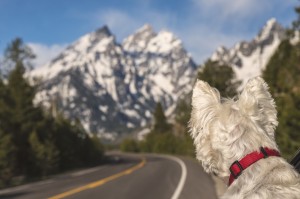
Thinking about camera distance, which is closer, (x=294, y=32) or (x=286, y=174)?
(x=286, y=174)

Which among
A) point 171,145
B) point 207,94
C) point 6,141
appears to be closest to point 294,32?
point 6,141

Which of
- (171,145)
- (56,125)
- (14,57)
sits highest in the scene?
(14,57)

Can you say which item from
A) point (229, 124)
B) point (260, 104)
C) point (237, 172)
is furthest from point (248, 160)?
point (260, 104)

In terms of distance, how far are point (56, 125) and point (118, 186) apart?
1064 inches

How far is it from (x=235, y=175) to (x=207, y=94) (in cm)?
42

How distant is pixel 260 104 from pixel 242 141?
25 cm

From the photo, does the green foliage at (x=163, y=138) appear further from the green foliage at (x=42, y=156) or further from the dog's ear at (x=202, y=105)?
the dog's ear at (x=202, y=105)

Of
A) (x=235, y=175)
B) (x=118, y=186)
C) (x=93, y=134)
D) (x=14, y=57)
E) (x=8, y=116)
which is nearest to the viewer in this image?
(x=235, y=175)

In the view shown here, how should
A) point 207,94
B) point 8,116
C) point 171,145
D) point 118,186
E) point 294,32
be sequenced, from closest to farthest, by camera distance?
point 207,94 → point 118,186 → point 8,116 → point 294,32 → point 171,145

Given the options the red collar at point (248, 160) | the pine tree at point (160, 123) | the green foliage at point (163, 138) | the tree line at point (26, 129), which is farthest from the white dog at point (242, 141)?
the pine tree at point (160, 123)

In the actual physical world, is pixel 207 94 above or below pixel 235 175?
above

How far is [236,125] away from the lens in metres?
2.37

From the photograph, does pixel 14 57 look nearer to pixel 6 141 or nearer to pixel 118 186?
pixel 6 141

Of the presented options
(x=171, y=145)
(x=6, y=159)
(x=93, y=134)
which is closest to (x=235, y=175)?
(x=6, y=159)
